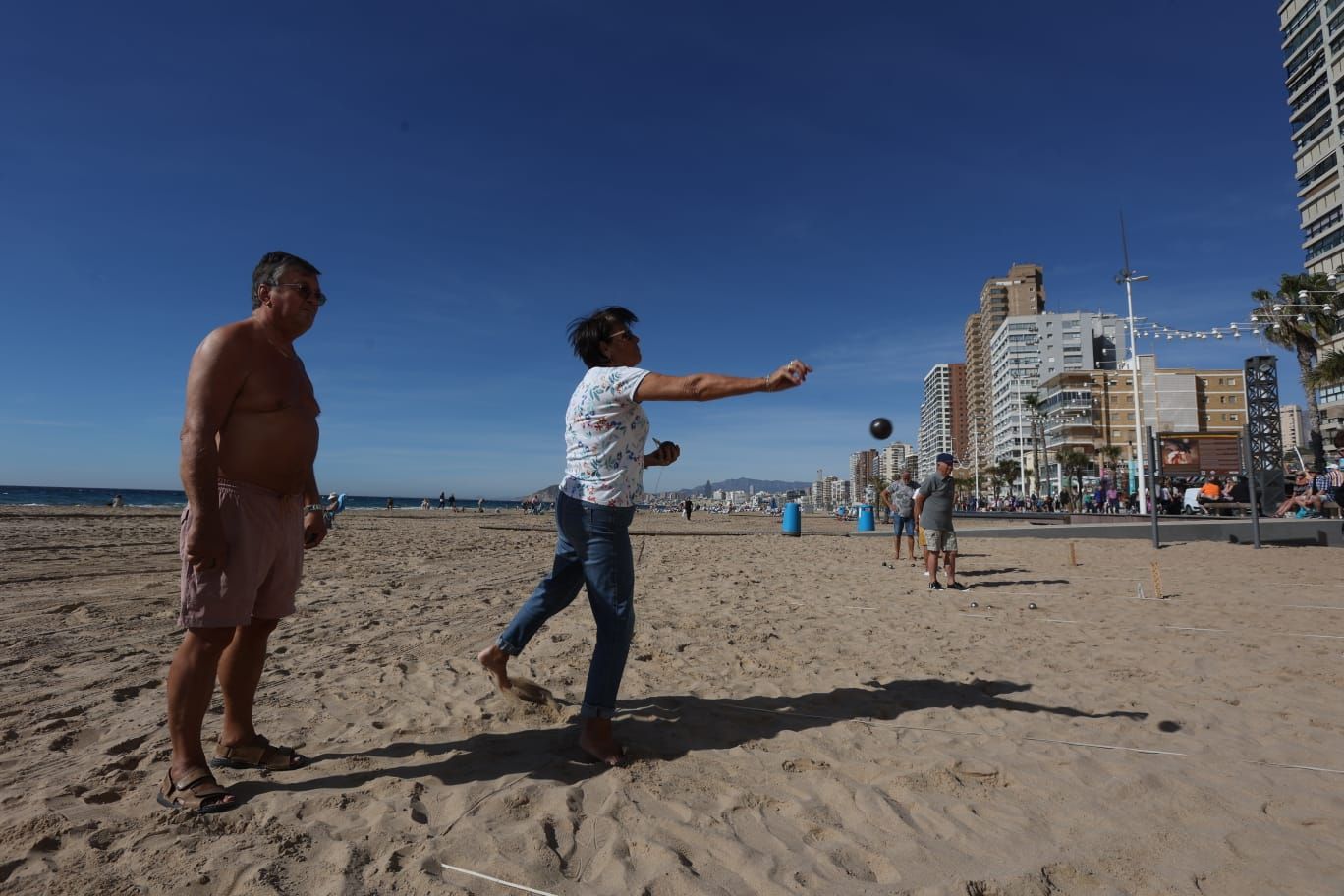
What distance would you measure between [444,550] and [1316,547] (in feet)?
61.2

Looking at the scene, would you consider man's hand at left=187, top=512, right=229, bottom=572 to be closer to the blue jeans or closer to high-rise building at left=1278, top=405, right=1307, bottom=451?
the blue jeans

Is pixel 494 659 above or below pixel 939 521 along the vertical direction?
below

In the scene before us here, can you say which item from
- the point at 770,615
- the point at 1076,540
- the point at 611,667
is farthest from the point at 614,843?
the point at 1076,540

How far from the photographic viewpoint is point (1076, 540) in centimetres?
1780

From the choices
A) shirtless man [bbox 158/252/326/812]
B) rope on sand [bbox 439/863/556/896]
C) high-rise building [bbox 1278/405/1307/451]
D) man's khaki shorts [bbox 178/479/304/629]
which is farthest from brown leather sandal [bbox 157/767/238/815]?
high-rise building [bbox 1278/405/1307/451]

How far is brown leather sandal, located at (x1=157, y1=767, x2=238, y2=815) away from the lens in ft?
6.95

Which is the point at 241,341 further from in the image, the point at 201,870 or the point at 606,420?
the point at 201,870

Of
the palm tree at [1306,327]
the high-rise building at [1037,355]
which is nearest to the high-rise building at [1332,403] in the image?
the palm tree at [1306,327]

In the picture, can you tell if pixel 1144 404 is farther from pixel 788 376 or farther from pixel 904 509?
pixel 788 376

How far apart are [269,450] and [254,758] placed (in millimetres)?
1216

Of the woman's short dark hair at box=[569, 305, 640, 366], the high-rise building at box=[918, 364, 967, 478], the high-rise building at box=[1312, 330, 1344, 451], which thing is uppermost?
the high-rise building at box=[918, 364, 967, 478]

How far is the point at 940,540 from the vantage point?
8242 millimetres

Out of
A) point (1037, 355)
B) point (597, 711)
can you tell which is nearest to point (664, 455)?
point (597, 711)

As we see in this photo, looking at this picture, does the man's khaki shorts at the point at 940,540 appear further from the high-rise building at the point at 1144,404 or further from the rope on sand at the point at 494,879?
the high-rise building at the point at 1144,404
